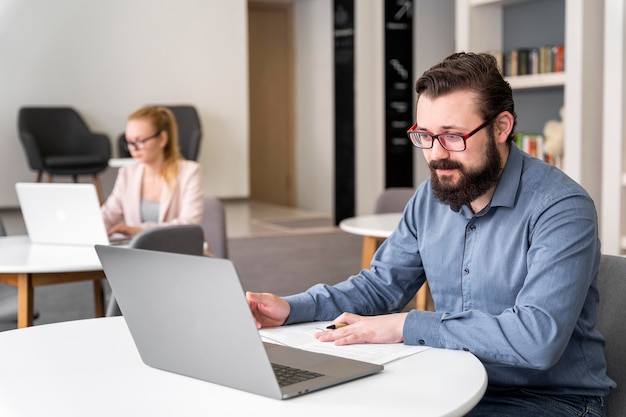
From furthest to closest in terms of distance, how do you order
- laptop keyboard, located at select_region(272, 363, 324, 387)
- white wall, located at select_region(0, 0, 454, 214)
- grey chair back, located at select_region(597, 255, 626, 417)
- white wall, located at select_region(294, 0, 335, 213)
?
1. white wall, located at select_region(294, 0, 335, 213)
2. white wall, located at select_region(0, 0, 454, 214)
3. grey chair back, located at select_region(597, 255, 626, 417)
4. laptop keyboard, located at select_region(272, 363, 324, 387)

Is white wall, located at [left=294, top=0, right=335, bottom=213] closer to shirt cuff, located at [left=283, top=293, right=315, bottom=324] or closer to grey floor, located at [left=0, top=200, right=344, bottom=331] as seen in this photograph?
grey floor, located at [left=0, top=200, right=344, bottom=331]

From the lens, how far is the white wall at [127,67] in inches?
390

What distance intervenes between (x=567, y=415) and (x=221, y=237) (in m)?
2.58

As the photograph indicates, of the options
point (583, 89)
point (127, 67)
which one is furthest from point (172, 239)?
point (127, 67)

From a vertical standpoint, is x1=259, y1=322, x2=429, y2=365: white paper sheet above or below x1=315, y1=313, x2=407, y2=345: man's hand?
below

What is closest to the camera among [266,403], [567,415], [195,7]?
[266,403]

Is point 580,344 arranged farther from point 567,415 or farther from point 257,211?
point 257,211

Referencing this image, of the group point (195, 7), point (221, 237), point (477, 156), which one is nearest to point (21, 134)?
point (195, 7)

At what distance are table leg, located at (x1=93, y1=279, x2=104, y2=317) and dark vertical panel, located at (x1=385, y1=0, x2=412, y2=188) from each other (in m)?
5.73

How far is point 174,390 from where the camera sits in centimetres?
145

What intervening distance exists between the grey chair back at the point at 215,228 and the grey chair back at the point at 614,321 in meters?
2.30

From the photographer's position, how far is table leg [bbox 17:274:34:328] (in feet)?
9.78

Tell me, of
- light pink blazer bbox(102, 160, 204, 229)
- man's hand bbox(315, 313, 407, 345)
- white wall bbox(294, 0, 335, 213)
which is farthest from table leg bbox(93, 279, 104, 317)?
white wall bbox(294, 0, 335, 213)

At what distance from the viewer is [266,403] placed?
135 centimetres
